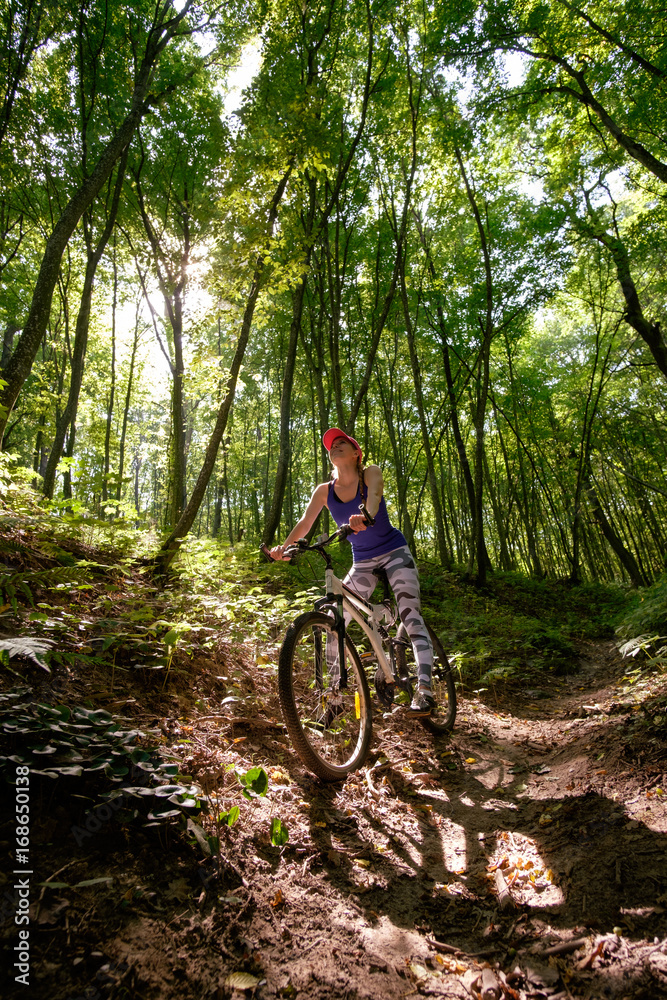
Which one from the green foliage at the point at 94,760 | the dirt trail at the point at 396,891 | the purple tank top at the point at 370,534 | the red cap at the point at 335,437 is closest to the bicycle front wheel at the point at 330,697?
the dirt trail at the point at 396,891

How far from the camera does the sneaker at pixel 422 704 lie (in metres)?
3.41

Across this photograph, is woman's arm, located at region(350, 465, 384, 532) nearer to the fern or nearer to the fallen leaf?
the fern

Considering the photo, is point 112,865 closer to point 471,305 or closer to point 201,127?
point 471,305

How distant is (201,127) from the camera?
38.7 ft

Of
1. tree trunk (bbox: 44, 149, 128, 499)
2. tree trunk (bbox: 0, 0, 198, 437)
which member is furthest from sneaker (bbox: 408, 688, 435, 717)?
tree trunk (bbox: 44, 149, 128, 499)

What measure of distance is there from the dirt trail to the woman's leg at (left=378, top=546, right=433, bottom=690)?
88 cm

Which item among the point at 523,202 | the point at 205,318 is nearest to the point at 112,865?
the point at 205,318

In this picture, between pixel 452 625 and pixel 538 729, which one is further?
pixel 452 625

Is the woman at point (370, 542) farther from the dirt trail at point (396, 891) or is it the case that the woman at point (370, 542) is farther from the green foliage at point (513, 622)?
the green foliage at point (513, 622)

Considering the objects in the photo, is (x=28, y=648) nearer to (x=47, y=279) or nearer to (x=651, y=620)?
(x=47, y=279)

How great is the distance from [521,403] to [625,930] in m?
17.8

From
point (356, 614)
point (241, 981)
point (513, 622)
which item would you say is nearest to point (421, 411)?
point (513, 622)

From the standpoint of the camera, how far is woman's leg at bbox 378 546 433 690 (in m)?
3.66

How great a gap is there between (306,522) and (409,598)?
3.53ft
